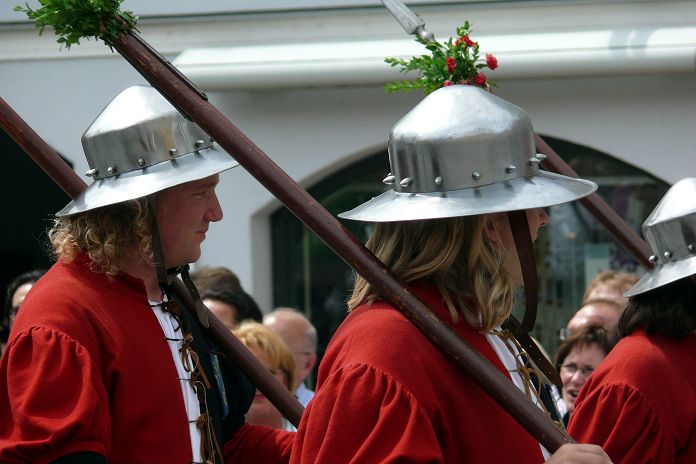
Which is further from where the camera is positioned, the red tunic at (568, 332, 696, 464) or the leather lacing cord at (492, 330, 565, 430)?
the red tunic at (568, 332, 696, 464)

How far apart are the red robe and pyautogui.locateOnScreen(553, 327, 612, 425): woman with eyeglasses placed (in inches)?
90.9

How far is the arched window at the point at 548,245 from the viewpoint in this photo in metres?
7.23

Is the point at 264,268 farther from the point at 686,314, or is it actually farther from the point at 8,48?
the point at 686,314

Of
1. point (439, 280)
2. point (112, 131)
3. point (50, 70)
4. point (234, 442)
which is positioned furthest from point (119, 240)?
point (50, 70)

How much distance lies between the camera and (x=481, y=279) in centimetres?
277

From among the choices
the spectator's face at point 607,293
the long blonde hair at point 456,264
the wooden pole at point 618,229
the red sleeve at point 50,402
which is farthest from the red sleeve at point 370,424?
the spectator's face at point 607,293

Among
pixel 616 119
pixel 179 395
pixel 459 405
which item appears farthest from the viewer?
pixel 616 119

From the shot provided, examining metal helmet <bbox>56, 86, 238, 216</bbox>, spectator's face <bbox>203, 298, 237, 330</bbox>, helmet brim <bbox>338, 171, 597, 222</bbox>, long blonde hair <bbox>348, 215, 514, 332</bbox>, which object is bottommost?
spectator's face <bbox>203, 298, 237, 330</bbox>

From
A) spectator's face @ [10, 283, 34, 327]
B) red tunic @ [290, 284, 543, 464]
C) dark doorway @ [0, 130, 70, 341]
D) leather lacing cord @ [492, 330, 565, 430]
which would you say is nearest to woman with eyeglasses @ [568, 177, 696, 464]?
leather lacing cord @ [492, 330, 565, 430]

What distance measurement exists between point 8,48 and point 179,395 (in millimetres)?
4972

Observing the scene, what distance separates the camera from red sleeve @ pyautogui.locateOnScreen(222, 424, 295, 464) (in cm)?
351

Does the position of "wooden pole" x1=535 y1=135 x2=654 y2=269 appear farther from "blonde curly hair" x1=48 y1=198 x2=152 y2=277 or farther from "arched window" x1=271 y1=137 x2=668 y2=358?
"arched window" x1=271 y1=137 x2=668 y2=358

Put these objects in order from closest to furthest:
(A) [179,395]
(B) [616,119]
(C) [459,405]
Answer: (C) [459,405] < (A) [179,395] < (B) [616,119]

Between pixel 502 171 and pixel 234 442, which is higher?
pixel 502 171
